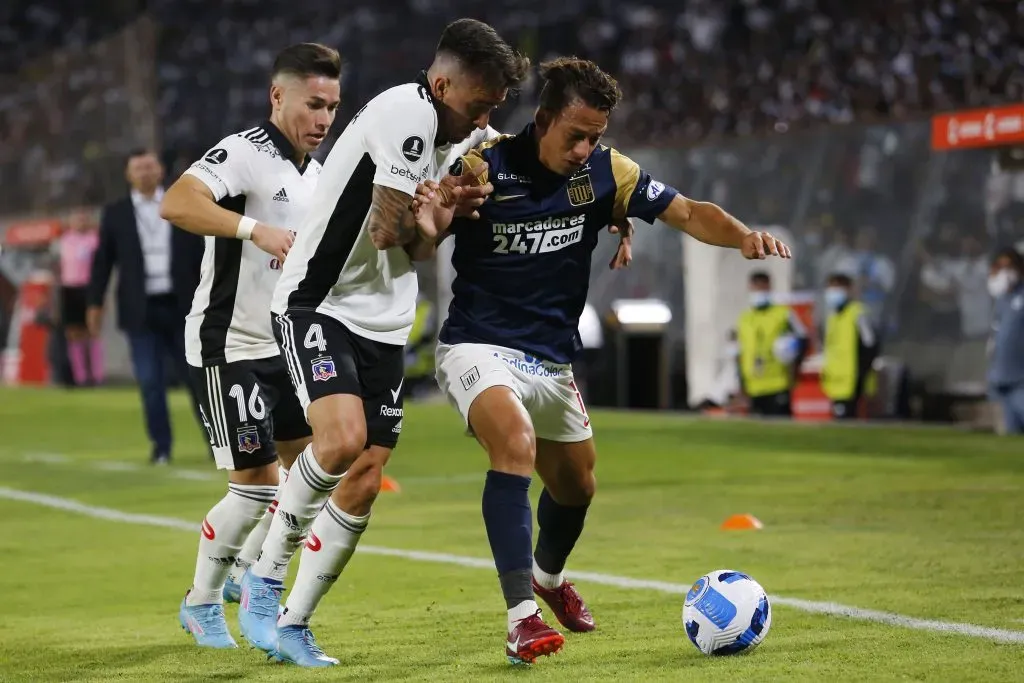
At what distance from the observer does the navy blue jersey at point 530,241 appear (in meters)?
4.91

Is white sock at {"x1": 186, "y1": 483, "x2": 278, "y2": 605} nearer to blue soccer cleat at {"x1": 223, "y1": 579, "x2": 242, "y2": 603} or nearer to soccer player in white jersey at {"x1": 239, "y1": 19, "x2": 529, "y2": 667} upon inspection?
soccer player in white jersey at {"x1": 239, "y1": 19, "x2": 529, "y2": 667}

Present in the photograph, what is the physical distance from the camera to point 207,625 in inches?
203

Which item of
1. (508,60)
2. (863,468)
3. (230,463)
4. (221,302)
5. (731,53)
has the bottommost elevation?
(863,468)

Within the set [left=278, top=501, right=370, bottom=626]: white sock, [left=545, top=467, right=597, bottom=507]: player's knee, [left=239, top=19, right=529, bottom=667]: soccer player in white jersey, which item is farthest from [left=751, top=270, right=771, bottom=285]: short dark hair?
[left=278, top=501, right=370, bottom=626]: white sock

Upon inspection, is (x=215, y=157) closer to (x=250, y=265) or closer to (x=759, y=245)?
(x=250, y=265)

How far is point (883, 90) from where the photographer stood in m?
20.6

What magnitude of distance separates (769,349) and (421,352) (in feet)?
18.6

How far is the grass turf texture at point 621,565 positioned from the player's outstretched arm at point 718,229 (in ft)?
3.94

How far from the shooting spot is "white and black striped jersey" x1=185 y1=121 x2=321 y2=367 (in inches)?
212

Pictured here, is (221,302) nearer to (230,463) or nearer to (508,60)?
(230,463)

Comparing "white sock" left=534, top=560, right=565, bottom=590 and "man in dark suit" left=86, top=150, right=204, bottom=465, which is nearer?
"white sock" left=534, top=560, right=565, bottom=590

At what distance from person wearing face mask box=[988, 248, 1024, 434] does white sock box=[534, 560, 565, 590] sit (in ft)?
34.0

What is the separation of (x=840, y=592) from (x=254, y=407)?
2.27m

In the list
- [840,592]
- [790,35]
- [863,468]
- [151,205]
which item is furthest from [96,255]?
[790,35]
